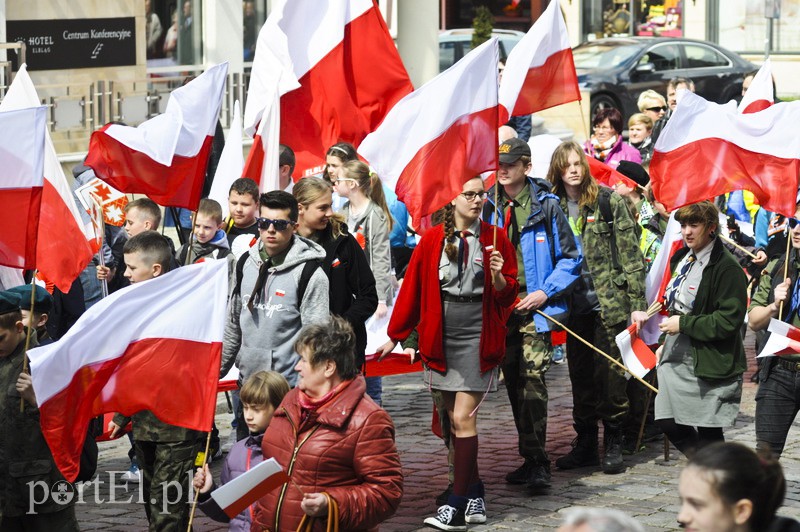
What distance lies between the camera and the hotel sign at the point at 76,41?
18.4m

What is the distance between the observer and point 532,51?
10.5 metres

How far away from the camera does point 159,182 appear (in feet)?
29.2

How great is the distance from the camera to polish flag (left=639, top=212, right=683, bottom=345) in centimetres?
928

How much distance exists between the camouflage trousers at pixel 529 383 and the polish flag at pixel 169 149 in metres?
2.06

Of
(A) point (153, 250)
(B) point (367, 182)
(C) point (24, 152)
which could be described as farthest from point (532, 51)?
A: (C) point (24, 152)

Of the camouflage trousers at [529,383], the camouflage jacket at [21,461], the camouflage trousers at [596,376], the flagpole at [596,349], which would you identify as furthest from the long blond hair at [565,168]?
the camouflage jacket at [21,461]

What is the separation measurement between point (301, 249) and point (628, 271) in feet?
8.39

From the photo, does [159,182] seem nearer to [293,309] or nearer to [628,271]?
[293,309]

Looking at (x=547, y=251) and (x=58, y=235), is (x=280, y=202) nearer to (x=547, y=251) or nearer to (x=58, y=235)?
(x=58, y=235)

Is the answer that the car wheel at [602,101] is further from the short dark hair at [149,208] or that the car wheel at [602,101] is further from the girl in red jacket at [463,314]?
the girl in red jacket at [463,314]

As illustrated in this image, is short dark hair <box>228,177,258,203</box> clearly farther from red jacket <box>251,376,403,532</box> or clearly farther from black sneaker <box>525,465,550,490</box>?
red jacket <box>251,376,403,532</box>

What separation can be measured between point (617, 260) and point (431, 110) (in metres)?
1.89

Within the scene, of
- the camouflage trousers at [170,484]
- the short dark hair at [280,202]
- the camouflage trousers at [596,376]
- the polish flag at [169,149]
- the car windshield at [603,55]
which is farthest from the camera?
the car windshield at [603,55]

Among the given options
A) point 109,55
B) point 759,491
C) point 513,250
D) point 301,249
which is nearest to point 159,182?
point 301,249
